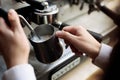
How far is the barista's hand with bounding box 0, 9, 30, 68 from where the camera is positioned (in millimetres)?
522

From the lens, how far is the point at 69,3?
0.97m

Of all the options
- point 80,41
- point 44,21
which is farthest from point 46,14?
point 80,41

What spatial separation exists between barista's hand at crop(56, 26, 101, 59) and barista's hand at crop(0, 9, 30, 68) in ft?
0.52

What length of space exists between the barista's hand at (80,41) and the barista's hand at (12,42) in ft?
0.52

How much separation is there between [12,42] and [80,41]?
225 millimetres

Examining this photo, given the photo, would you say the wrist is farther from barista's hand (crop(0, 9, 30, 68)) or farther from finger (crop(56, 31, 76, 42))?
finger (crop(56, 31, 76, 42))

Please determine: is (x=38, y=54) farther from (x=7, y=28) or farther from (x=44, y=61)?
(x=7, y=28)

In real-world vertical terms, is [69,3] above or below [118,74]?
below

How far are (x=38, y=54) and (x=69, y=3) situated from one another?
40 cm

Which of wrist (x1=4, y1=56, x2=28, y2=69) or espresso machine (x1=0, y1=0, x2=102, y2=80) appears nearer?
wrist (x1=4, y1=56, x2=28, y2=69)

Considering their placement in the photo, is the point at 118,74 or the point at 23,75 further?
the point at 23,75

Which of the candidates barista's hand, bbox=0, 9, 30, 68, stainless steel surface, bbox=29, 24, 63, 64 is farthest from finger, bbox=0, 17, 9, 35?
stainless steel surface, bbox=29, 24, 63, 64

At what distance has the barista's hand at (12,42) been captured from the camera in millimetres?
522

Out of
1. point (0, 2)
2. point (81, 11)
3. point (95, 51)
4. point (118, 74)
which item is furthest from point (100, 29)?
point (118, 74)
